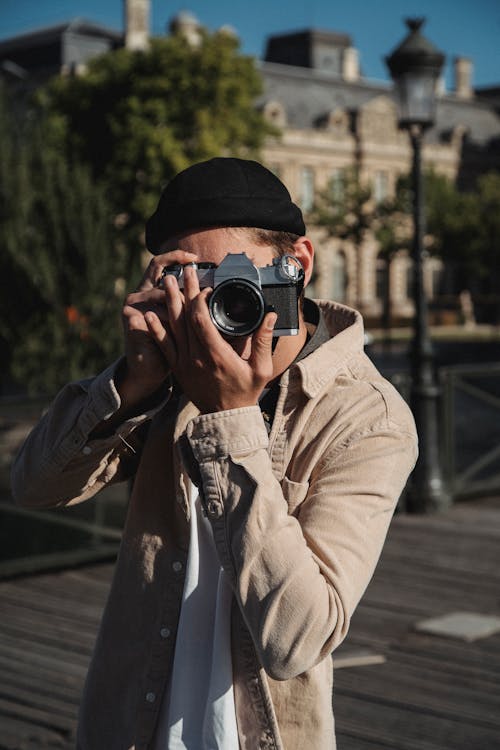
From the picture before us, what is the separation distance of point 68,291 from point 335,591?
16565 mm

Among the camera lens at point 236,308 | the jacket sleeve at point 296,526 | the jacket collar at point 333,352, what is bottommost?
the jacket sleeve at point 296,526

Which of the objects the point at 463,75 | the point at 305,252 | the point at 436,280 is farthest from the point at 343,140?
the point at 305,252

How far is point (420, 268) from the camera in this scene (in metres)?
9.79

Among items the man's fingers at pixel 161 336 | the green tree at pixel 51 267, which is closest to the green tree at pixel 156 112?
the green tree at pixel 51 267

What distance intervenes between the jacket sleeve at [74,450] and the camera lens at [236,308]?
0.27 m

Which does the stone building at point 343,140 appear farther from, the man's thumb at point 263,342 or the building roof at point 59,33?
the man's thumb at point 263,342

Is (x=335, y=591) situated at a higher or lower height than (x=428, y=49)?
lower

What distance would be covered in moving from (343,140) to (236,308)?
70.5 metres

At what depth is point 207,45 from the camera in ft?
104

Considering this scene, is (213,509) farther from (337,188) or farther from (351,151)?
(351,151)

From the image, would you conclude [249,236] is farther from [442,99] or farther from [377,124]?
[442,99]

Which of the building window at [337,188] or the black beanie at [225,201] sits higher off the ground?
the black beanie at [225,201]

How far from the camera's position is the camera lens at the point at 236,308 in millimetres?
1753

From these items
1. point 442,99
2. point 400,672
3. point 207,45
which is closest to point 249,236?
point 400,672
